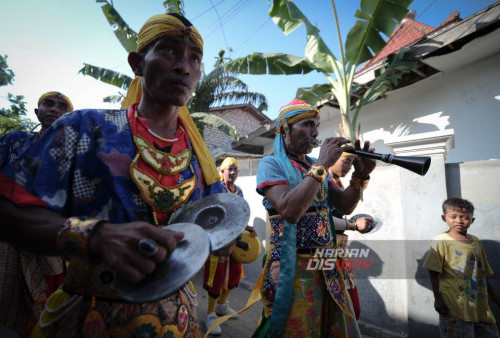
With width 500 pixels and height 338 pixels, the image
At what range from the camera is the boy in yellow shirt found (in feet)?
9.34

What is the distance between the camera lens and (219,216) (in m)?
1.13

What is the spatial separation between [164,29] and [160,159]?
24.1 inches

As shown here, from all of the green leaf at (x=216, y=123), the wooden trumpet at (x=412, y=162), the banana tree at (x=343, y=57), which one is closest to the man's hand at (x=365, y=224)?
the wooden trumpet at (x=412, y=162)

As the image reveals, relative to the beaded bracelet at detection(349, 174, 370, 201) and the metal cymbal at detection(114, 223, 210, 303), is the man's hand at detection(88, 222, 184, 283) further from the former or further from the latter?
the beaded bracelet at detection(349, 174, 370, 201)

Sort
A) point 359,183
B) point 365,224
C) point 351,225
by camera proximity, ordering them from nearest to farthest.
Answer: point 359,183
point 365,224
point 351,225

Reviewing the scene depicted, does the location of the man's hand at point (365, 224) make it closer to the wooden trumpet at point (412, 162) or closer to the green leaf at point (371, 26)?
the wooden trumpet at point (412, 162)

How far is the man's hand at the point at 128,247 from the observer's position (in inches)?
29.6

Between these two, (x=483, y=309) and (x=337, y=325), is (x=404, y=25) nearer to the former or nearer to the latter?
(x=483, y=309)

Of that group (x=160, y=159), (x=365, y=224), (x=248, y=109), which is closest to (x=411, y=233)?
(x=365, y=224)

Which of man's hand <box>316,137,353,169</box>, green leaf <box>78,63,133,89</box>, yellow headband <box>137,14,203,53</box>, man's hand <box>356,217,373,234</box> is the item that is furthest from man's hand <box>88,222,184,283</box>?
green leaf <box>78,63,133,89</box>

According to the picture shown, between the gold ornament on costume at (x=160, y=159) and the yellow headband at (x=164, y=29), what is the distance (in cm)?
48

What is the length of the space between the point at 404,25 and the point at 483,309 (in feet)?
35.7

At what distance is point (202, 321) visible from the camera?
4.57 m

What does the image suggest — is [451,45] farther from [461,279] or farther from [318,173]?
[318,173]
